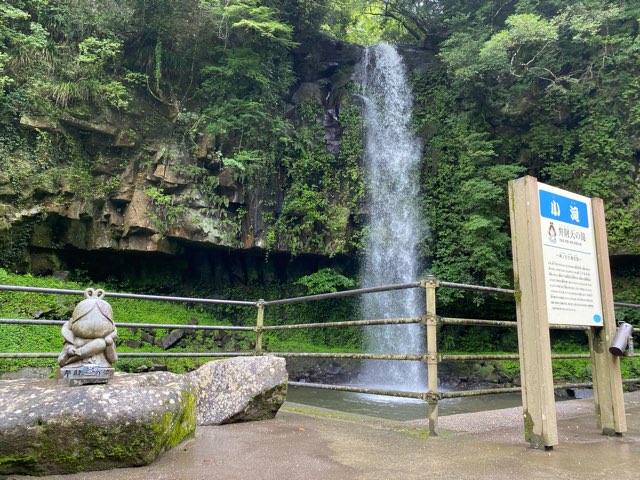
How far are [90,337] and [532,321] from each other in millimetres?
2534

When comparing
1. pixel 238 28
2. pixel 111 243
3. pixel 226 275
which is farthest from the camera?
pixel 226 275

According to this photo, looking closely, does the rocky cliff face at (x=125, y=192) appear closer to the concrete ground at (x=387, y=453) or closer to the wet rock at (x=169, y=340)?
the wet rock at (x=169, y=340)

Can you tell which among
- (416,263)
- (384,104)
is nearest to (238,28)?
(384,104)

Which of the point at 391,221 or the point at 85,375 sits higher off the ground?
the point at 391,221

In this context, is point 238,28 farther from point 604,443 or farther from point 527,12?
point 604,443

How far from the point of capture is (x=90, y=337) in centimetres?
249

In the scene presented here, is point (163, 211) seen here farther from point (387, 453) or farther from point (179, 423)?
point (387, 453)

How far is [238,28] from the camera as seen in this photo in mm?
11750

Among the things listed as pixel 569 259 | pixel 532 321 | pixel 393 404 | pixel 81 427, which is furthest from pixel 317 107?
pixel 81 427

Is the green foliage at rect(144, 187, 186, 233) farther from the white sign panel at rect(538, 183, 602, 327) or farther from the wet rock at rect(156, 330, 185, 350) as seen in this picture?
the white sign panel at rect(538, 183, 602, 327)

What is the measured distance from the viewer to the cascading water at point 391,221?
11453 mm

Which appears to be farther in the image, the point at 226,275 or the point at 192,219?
the point at 226,275

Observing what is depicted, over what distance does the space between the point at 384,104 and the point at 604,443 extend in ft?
39.7

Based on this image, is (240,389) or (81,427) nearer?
(81,427)
